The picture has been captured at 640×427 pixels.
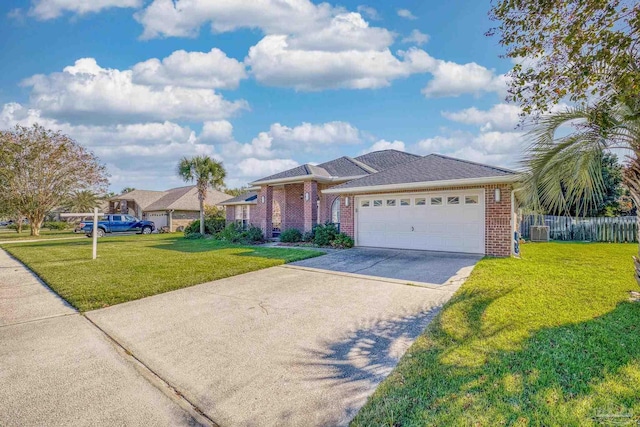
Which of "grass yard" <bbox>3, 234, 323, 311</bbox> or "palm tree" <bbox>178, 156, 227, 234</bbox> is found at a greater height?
"palm tree" <bbox>178, 156, 227, 234</bbox>

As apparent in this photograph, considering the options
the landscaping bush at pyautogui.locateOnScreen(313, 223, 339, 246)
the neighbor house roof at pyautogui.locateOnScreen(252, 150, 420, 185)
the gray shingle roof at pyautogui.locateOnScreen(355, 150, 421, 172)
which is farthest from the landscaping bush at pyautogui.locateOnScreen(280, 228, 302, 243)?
the gray shingle roof at pyautogui.locateOnScreen(355, 150, 421, 172)

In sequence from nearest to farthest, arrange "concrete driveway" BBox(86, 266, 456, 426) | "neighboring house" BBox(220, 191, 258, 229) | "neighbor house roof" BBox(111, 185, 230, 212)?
"concrete driveway" BBox(86, 266, 456, 426), "neighboring house" BBox(220, 191, 258, 229), "neighbor house roof" BBox(111, 185, 230, 212)

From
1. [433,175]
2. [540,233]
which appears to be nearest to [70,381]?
[433,175]

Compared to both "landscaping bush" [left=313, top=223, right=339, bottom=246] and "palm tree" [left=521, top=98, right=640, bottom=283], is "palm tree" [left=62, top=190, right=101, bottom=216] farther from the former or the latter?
"palm tree" [left=521, top=98, right=640, bottom=283]

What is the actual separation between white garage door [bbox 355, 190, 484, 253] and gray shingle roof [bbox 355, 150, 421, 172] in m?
5.10

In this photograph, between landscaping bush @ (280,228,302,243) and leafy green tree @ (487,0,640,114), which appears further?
landscaping bush @ (280,228,302,243)

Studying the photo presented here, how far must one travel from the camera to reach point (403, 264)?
9180 mm

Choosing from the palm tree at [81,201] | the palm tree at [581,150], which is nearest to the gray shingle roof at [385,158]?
the palm tree at [581,150]

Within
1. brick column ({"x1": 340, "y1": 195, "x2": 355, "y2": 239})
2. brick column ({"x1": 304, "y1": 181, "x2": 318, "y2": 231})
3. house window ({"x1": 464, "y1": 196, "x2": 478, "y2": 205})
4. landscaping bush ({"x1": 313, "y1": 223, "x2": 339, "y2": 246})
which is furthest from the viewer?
brick column ({"x1": 304, "y1": 181, "x2": 318, "y2": 231})

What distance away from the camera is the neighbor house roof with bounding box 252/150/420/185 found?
52.4ft

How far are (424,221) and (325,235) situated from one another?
14.4ft

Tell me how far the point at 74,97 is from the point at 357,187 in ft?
59.1

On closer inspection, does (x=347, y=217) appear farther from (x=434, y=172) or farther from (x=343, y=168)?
(x=343, y=168)

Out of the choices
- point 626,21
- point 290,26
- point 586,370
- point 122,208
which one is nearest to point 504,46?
point 626,21
